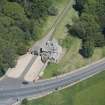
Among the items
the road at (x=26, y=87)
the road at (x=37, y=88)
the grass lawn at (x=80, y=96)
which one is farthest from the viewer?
the grass lawn at (x=80, y=96)

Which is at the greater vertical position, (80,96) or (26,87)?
(26,87)

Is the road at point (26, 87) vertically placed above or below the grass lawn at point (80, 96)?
above

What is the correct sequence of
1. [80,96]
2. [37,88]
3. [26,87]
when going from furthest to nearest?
[80,96]
[37,88]
[26,87]

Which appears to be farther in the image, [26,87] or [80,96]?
[80,96]

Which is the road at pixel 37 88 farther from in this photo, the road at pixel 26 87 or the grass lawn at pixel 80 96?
the grass lawn at pixel 80 96

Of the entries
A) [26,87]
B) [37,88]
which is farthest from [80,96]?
[26,87]

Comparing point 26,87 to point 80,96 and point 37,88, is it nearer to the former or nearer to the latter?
point 37,88

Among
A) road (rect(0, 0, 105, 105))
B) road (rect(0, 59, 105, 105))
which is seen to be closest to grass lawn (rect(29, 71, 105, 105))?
road (rect(0, 59, 105, 105))

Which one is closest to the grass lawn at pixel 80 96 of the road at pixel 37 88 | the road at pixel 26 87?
the road at pixel 37 88

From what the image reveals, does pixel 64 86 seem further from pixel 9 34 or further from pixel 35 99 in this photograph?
pixel 9 34
